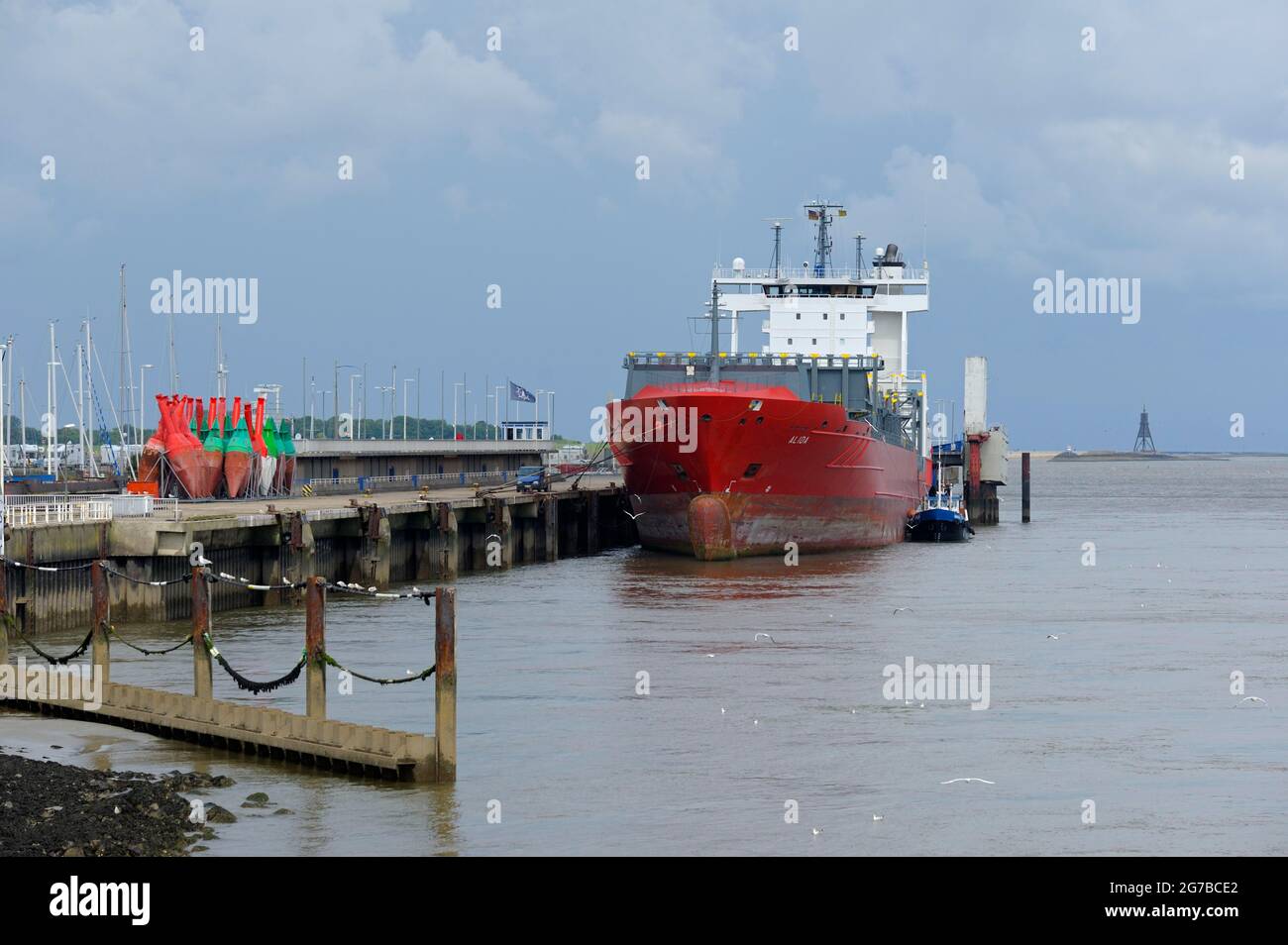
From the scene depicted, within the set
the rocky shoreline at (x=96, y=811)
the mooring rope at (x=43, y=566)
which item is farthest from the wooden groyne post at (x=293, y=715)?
the mooring rope at (x=43, y=566)

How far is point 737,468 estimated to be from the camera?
45.2m

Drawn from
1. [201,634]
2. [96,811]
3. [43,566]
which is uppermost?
[43,566]

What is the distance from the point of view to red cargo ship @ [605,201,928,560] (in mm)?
45031

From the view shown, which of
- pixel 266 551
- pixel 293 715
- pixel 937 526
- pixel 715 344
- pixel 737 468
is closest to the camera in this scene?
pixel 293 715

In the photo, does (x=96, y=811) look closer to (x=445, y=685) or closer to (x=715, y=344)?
(x=445, y=685)

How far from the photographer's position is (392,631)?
3047 cm

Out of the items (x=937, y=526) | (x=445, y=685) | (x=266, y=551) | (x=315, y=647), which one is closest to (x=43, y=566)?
(x=266, y=551)

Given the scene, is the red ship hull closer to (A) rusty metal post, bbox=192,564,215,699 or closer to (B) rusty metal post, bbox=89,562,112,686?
(B) rusty metal post, bbox=89,562,112,686

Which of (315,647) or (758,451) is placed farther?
(758,451)

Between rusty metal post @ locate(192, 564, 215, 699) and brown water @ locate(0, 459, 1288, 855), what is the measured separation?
1.06 meters

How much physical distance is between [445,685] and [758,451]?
28772 mm

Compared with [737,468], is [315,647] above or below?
below
